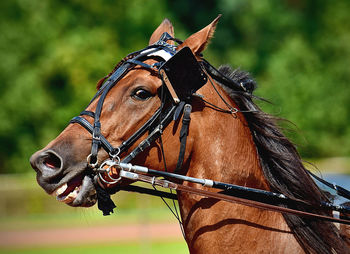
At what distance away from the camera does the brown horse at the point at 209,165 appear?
3361 millimetres

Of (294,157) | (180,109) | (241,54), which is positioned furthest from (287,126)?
(241,54)

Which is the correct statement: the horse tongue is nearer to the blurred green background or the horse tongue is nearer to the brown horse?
the brown horse

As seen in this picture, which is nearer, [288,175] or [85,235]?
[288,175]

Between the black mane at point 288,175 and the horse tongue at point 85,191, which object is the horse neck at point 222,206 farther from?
the horse tongue at point 85,191

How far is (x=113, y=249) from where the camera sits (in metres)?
15.8

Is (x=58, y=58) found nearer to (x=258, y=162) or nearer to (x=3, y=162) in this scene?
(x=3, y=162)

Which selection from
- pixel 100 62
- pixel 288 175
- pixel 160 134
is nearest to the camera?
pixel 160 134

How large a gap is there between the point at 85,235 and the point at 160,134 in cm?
1620

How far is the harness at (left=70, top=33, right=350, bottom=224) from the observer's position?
337cm

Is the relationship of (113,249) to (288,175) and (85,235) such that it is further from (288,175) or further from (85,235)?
(288,175)

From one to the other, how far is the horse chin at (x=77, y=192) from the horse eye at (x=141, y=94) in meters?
0.67

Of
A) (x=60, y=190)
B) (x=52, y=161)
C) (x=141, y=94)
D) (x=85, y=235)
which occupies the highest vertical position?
(x=85, y=235)

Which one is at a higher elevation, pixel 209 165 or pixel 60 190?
pixel 209 165

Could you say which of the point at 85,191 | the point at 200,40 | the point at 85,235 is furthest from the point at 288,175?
the point at 85,235
